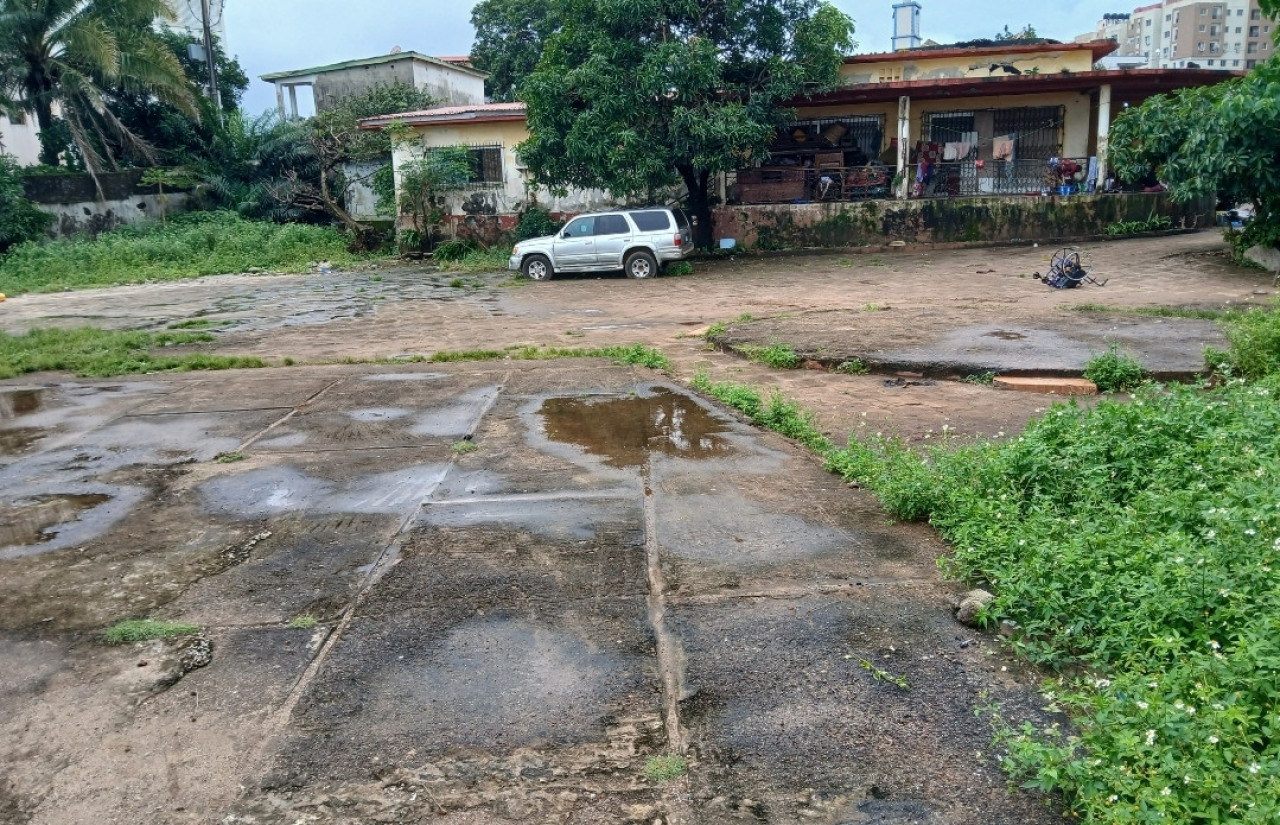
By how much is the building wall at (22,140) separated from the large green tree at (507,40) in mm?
15746

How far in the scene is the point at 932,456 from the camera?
6.04m

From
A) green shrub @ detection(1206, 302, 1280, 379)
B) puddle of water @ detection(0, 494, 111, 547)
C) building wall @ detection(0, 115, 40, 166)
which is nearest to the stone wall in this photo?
building wall @ detection(0, 115, 40, 166)

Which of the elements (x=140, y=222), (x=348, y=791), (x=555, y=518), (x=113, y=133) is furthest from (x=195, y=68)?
(x=348, y=791)

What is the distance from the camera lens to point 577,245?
20141mm

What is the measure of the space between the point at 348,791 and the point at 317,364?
8542 millimetres

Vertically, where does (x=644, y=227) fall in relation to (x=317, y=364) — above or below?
above

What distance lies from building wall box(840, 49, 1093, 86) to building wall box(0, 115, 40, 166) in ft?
84.6

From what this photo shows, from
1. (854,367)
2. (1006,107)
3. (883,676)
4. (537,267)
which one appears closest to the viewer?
(883,676)

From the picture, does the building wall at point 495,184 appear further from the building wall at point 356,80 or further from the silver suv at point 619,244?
the building wall at point 356,80

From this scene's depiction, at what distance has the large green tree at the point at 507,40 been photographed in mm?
35781

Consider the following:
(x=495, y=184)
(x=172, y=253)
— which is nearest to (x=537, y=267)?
(x=495, y=184)

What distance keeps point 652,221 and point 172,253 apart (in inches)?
536

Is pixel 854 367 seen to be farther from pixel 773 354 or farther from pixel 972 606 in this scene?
pixel 972 606

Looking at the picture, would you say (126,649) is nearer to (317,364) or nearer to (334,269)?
(317,364)
